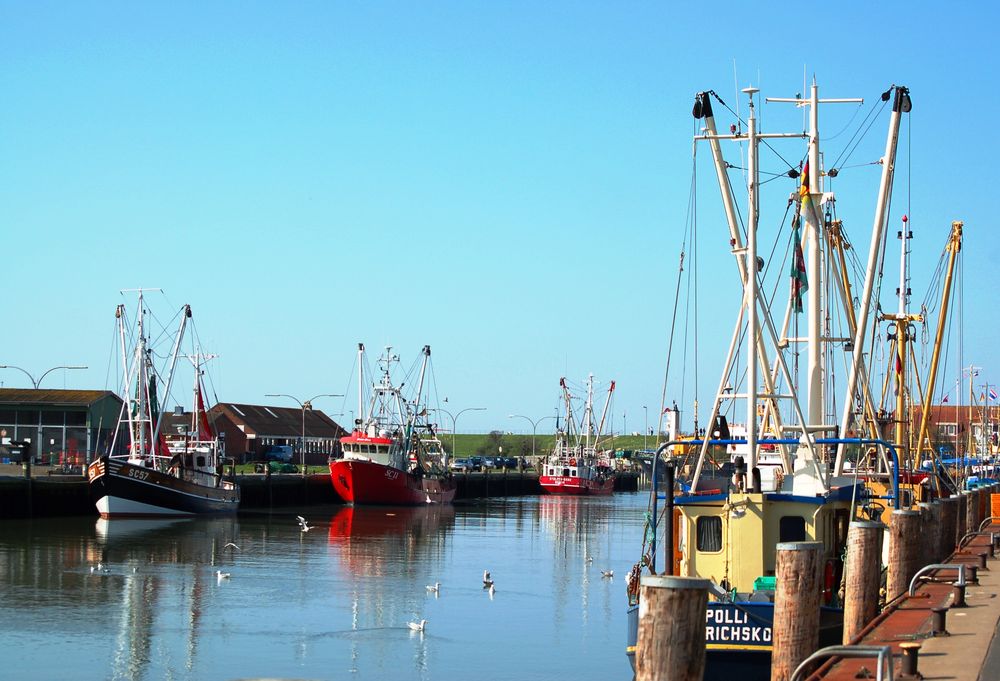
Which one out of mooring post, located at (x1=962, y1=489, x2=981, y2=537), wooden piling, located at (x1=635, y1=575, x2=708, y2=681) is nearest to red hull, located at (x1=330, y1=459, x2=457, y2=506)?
mooring post, located at (x1=962, y1=489, x2=981, y2=537)

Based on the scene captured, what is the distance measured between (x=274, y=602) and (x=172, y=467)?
3598 centimetres

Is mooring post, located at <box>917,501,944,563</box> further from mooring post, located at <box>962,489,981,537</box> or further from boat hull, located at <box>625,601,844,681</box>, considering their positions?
mooring post, located at <box>962,489,981,537</box>

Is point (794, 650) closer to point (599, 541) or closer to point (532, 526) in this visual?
point (599, 541)

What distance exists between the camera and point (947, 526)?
31047mm

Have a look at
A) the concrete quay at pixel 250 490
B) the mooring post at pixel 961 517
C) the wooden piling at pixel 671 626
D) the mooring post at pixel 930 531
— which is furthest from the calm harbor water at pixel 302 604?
the wooden piling at pixel 671 626

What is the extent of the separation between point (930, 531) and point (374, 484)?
191 ft

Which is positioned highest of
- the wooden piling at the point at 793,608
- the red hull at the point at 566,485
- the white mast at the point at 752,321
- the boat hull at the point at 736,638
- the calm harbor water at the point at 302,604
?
the white mast at the point at 752,321

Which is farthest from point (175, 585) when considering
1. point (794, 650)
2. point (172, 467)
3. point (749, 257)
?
point (172, 467)

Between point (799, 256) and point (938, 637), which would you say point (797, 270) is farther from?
point (938, 637)

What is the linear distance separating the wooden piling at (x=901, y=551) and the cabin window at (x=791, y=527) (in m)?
1.68

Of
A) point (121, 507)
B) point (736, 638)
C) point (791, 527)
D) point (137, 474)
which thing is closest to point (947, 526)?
point (791, 527)

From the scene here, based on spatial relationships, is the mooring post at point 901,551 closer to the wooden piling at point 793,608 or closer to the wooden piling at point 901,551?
the wooden piling at point 901,551

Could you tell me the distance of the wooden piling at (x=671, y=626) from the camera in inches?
442

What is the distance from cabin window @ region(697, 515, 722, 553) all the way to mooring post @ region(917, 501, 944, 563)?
4.77 meters
